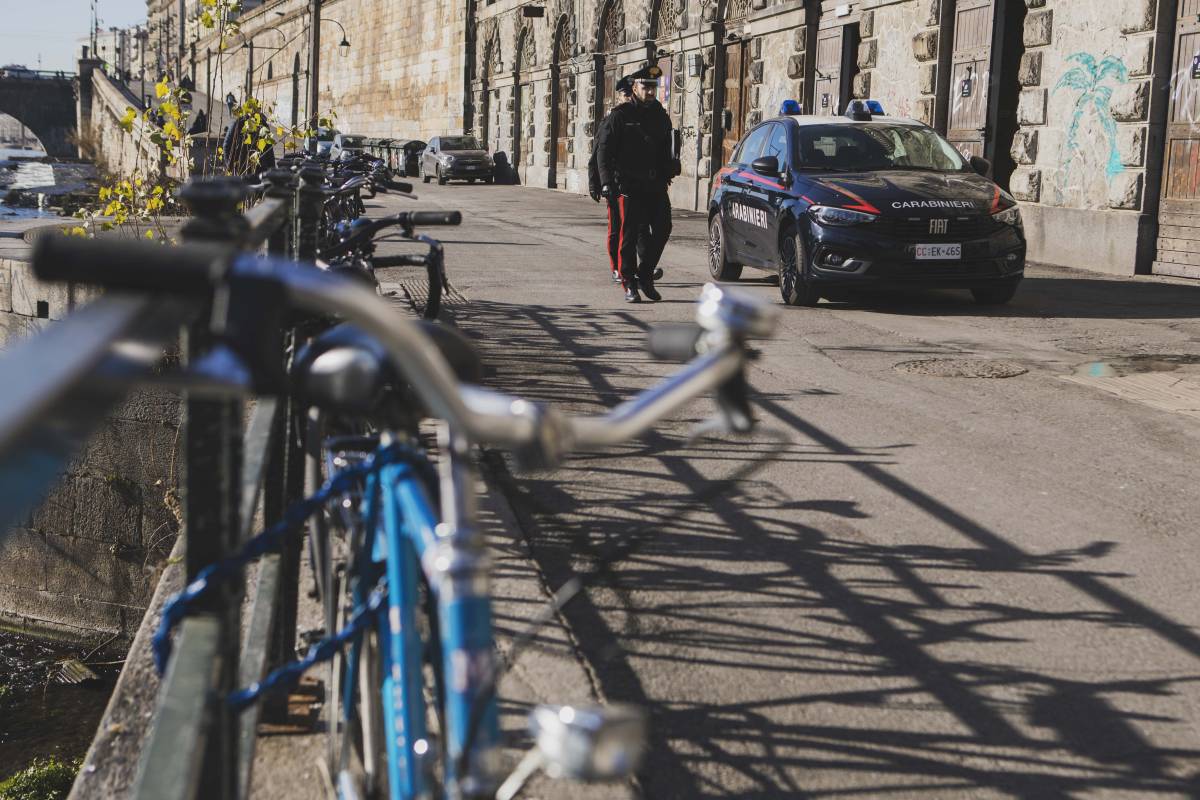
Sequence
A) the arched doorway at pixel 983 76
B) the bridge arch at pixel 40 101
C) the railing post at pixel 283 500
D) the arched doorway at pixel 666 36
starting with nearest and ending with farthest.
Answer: the railing post at pixel 283 500 → the arched doorway at pixel 983 76 → the arched doorway at pixel 666 36 → the bridge arch at pixel 40 101

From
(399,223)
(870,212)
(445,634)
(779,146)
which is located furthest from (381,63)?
(445,634)

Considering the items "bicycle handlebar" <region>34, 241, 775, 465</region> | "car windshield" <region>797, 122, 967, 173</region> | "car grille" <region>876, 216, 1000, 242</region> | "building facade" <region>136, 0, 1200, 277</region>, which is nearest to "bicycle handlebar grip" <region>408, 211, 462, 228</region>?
"bicycle handlebar" <region>34, 241, 775, 465</region>

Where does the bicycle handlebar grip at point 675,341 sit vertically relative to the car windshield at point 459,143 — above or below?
below

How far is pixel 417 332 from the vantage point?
1.43 metres

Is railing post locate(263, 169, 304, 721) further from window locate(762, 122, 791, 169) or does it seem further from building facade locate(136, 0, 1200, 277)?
window locate(762, 122, 791, 169)

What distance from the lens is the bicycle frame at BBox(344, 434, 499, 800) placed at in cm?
149

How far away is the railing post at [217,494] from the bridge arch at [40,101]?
10403cm

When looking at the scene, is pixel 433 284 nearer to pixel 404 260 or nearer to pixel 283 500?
pixel 404 260

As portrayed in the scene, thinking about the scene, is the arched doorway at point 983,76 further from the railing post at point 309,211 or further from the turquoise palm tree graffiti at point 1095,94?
the railing post at point 309,211

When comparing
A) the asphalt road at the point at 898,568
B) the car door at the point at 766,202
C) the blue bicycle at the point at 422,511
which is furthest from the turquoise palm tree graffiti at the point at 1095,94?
the blue bicycle at the point at 422,511

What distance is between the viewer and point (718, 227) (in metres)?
14.4

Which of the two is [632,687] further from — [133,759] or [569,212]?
[569,212]

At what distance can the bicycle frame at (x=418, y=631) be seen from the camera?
149 centimetres

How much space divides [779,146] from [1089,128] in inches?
217
